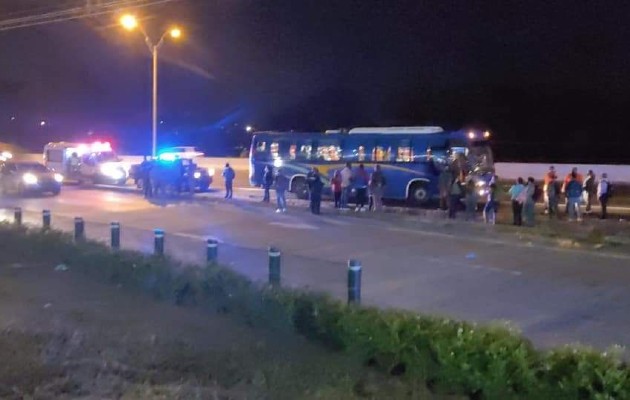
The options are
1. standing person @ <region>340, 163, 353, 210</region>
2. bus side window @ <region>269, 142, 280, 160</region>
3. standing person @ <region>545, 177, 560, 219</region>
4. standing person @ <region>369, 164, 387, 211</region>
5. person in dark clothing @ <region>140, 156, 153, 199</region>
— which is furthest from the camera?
bus side window @ <region>269, 142, 280, 160</region>

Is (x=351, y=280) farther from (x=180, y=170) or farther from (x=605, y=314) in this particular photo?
(x=180, y=170)

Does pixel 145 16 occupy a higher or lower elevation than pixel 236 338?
higher

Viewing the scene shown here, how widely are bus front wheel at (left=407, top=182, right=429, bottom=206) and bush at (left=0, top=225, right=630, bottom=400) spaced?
20.0 m

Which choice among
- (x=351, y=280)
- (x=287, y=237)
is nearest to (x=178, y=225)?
(x=287, y=237)

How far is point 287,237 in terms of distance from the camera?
72.1 ft

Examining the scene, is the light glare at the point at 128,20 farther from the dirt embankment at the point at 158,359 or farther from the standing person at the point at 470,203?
the dirt embankment at the point at 158,359

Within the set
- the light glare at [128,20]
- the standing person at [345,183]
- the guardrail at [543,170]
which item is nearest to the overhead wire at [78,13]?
the light glare at [128,20]

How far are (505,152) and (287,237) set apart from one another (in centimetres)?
4082

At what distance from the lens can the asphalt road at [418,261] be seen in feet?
42.2

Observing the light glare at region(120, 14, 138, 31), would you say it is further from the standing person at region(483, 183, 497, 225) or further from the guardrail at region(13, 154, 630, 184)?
the guardrail at region(13, 154, 630, 184)

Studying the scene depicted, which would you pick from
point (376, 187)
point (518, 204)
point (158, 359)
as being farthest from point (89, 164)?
point (158, 359)

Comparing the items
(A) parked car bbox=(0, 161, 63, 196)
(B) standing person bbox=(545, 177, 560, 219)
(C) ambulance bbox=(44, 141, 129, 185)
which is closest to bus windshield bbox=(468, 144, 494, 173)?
(B) standing person bbox=(545, 177, 560, 219)

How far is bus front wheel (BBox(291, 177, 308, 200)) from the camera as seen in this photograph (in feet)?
114

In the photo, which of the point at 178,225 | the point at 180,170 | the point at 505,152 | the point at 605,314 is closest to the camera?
the point at 605,314
